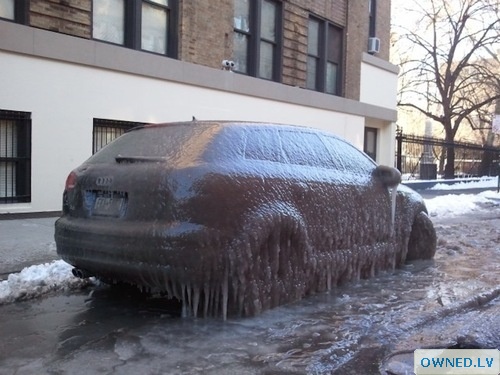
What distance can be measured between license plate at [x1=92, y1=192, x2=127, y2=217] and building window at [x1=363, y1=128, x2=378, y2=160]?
15.9 metres

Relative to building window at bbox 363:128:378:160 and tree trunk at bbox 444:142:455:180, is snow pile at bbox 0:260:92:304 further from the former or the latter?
tree trunk at bbox 444:142:455:180

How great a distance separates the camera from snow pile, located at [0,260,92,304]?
5105 millimetres

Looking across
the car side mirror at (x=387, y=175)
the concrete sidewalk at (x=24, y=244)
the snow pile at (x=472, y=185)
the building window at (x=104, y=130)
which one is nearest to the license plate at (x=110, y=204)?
the concrete sidewalk at (x=24, y=244)

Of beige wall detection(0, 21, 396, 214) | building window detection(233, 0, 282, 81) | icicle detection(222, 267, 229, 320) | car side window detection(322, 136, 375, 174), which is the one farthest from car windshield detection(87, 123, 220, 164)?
building window detection(233, 0, 282, 81)

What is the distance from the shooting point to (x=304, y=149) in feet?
17.5

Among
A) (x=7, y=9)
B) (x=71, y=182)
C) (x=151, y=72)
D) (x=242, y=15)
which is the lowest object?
→ (x=71, y=182)

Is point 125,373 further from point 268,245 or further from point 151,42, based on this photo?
point 151,42

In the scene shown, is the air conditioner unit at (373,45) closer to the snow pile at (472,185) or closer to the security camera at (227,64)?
the snow pile at (472,185)

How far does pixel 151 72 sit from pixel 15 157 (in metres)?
3.22

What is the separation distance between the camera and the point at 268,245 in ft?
14.9

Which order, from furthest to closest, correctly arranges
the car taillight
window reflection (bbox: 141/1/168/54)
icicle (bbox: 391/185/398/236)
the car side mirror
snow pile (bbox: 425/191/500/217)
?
snow pile (bbox: 425/191/500/217) < window reflection (bbox: 141/1/168/54) < icicle (bbox: 391/185/398/236) < the car side mirror < the car taillight

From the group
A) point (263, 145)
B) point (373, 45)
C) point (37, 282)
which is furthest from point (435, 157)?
point (37, 282)

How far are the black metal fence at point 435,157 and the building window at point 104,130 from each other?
13374 millimetres

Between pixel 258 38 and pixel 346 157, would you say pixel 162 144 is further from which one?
pixel 258 38
